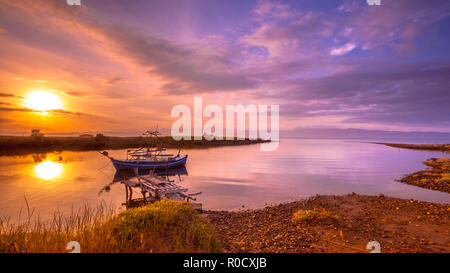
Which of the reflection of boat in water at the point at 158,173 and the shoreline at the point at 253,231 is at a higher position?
the shoreline at the point at 253,231

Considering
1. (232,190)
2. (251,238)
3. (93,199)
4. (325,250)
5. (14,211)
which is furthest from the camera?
(232,190)

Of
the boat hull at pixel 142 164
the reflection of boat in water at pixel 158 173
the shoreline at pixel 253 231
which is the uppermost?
the shoreline at pixel 253 231

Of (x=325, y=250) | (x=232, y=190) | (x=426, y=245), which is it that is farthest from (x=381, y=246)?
(x=232, y=190)

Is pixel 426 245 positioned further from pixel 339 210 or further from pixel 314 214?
pixel 339 210

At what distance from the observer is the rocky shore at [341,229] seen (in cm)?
755

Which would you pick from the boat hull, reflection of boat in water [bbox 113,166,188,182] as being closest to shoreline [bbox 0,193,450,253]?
reflection of boat in water [bbox 113,166,188,182]

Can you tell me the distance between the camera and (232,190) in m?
21.0

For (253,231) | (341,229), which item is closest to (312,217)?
(341,229)

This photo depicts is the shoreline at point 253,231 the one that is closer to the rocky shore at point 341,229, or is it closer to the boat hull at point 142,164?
the rocky shore at point 341,229

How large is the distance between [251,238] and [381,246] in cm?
492

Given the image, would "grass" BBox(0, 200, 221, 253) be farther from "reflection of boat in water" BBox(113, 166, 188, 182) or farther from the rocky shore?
"reflection of boat in water" BBox(113, 166, 188, 182)

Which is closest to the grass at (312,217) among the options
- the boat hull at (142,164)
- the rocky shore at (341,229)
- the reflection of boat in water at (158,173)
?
the rocky shore at (341,229)
